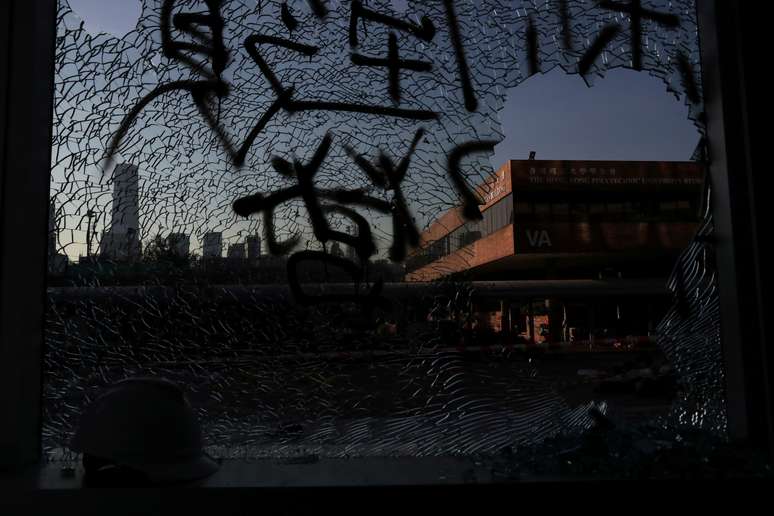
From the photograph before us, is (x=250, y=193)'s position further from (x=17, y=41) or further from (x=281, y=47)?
(x=17, y=41)

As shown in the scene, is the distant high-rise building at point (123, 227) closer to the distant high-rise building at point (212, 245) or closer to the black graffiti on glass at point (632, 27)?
the distant high-rise building at point (212, 245)

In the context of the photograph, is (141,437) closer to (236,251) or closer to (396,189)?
(236,251)

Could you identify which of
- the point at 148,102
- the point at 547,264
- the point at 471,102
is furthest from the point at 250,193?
the point at 547,264

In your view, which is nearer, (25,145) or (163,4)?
(25,145)

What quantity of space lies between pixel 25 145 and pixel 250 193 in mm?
623

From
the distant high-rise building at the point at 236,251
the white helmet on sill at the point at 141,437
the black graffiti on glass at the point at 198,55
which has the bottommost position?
the white helmet on sill at the point at 141,437

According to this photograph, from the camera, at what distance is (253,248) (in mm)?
1824

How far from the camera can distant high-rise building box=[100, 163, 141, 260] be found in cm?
181

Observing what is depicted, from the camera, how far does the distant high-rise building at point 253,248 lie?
5.97 ft

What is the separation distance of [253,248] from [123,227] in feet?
1.32

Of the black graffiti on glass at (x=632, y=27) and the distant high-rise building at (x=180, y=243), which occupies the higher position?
the black graffiti on glass at (x=632, y=27)

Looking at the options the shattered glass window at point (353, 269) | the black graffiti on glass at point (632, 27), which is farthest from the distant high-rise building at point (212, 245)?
the black graffiti on glass at point (632, 27)

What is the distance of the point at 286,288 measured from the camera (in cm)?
181

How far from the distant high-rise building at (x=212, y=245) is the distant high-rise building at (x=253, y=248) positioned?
3.4 inches
